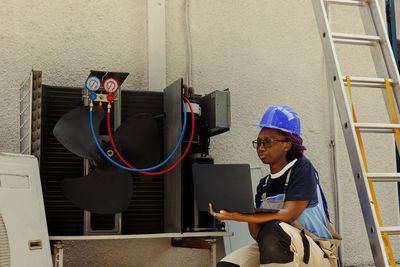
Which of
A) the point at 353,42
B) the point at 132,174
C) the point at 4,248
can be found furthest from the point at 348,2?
the point at 4,248

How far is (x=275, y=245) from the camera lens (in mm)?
3035

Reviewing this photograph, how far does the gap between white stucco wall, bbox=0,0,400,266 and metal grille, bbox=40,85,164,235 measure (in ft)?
1.01

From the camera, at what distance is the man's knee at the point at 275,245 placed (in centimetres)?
302

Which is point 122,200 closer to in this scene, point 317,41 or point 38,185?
point 38,185

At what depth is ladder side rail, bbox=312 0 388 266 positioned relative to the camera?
2.91 metres

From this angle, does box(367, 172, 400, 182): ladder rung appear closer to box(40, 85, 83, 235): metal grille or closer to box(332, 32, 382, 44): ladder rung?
box(332, 32, 382, 44): ladder rung

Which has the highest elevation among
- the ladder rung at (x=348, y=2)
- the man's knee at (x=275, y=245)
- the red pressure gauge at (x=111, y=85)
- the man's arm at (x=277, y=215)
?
the ladder rung at (x=348, y=2)

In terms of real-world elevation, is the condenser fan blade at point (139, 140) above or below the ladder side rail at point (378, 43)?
below

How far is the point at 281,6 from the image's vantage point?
4973 millimetres

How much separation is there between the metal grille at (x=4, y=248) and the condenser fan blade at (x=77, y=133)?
75 cm

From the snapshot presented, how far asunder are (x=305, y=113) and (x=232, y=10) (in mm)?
1164

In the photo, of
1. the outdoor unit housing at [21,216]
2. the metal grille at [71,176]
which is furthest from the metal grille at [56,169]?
the outdoor unit housing at [21,216]

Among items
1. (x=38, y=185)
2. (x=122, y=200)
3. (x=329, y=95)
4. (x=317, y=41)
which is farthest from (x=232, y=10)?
(x=38, y=185)

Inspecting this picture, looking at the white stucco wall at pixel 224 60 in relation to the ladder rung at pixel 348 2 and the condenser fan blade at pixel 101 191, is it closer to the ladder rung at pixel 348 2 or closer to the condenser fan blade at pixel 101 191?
the condenser fan blade at pixel 101 191
